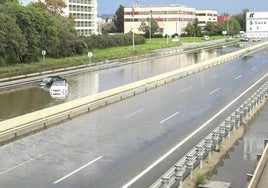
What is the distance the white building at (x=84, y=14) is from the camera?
431ft

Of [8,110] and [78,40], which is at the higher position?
[78,40]

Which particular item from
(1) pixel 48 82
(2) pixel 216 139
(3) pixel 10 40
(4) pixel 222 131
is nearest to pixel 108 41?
(3) pixel 10 40

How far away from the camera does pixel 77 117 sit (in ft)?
90.6

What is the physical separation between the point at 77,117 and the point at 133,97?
852cm

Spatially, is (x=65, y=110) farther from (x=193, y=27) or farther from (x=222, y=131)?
(x=193, y=27)

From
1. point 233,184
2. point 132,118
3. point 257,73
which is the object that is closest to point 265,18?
point 132,118

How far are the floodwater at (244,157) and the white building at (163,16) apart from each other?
151 metres

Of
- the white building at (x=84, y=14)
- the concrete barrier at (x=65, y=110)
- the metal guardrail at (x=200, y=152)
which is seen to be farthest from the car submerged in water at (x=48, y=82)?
the white building at (x=84, y=14)

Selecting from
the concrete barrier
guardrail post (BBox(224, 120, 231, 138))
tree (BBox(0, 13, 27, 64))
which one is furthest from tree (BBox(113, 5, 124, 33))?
guardrail post (BBox(224, 120, 231, 138))

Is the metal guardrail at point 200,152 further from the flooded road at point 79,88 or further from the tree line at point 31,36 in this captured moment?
the tree line at point 31,36

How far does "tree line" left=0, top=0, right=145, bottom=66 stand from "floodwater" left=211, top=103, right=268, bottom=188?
36265 millimetres

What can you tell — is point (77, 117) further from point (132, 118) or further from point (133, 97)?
point (133, 97)

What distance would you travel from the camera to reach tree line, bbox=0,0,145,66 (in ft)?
182

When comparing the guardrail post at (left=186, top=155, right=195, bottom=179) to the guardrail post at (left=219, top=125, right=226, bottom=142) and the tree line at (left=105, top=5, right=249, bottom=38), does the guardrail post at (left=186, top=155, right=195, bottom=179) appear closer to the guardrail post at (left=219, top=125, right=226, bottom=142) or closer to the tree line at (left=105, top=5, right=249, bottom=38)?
the guardrail post at (left=219, top=125, right=226, bottom=142)
